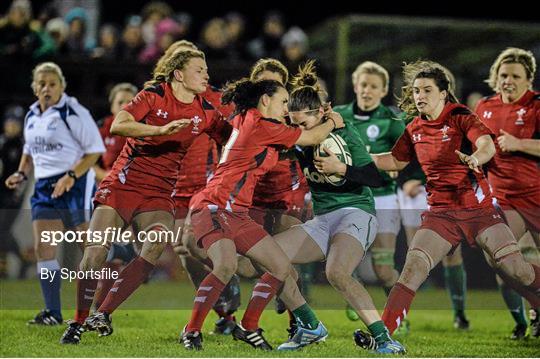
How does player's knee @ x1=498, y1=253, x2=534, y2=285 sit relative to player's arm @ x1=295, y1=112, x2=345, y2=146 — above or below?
below

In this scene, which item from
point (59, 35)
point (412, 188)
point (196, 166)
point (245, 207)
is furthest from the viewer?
point (59, 35)

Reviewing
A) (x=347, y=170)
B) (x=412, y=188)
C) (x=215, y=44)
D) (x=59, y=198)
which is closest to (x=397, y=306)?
(x=347, y=170)

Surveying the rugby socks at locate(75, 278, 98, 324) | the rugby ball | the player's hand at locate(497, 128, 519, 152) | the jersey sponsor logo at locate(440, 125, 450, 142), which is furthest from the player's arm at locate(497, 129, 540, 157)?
the rugby socks at locate(75, 278, 98, 324)

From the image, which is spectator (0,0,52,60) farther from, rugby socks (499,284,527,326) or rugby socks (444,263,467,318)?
rugby socks (499,284,527,326)

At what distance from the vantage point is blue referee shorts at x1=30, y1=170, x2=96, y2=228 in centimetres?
821

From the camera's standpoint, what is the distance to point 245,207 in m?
6.84

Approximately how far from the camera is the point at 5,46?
1161cm

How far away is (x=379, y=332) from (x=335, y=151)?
130cm

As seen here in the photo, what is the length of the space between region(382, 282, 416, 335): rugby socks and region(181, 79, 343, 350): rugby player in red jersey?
0.63 m

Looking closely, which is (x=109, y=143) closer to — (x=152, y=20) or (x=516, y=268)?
(x=152, y=20)

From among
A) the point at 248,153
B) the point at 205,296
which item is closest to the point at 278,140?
the point at 248,153

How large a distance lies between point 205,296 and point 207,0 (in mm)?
11244

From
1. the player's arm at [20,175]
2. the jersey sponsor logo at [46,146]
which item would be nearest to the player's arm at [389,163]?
the jersey sponsor logo at [46,146]

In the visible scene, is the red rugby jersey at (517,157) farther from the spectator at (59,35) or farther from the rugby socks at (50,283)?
the spectator at (59,35)
